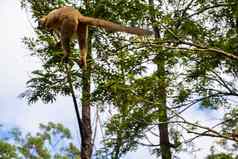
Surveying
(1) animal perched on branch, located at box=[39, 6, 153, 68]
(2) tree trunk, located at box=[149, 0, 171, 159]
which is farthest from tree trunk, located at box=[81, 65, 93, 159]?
(1) animal perched on branch, located at box=[39, 6, 153, 68]

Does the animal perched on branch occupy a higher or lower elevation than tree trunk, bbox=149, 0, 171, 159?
higher

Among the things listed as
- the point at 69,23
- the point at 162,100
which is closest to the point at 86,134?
the point at 162,100

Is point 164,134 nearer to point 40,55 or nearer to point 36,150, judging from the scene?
point 40,55

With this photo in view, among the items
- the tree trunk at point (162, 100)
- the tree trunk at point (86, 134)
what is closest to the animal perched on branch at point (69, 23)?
the tree trunk at point (162, 100)

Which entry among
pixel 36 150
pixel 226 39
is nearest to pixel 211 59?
pixel 226 39

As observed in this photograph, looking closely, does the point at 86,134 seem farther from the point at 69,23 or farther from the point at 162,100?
the point at 69,23

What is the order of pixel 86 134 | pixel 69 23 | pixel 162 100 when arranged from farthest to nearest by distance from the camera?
pixel 86 134 < pixel 162 100 < pixel 69 23

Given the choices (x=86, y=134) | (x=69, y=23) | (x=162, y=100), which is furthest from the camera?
(x=86, y=134)

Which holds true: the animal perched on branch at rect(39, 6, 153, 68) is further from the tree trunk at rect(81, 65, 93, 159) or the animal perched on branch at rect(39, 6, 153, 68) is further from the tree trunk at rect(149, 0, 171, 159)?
the tree trunk at rect(81, 65, 93, 159)

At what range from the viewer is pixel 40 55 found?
10.4 meters

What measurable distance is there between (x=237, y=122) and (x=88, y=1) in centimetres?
394

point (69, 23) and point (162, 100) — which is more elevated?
point (69, 23)

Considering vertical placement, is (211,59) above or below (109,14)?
below

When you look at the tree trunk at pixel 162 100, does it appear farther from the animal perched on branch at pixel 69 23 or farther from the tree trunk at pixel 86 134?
the animal perched on branch at pixel 69 23
